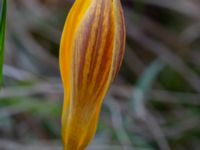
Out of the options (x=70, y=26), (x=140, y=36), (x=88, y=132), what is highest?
(x=70, y=26)

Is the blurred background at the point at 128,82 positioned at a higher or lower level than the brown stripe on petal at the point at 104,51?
lower

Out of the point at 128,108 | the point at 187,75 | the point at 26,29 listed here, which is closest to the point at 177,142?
the point at 128,108

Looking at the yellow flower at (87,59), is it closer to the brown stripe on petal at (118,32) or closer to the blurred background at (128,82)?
the brown stripe on petal at (118,32)

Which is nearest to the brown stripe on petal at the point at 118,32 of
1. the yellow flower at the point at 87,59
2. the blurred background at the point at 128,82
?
the yellow flower at the point at 87,59

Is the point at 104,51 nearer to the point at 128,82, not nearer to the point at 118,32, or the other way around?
the point at 118,32

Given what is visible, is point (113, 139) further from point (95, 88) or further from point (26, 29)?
point (95, 88)

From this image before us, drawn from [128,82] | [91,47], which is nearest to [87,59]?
[91,47]
